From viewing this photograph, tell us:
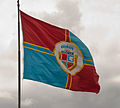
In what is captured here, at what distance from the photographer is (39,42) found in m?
24.2

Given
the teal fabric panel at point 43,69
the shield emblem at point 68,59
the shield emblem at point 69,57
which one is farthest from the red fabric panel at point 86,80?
the teal fabric panel at point 43,69

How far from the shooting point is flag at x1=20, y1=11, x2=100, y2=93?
2336 cm

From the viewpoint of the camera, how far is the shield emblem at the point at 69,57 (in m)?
25.5

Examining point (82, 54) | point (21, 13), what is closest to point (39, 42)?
point (21, 13)

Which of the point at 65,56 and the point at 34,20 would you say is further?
the point at 65,56

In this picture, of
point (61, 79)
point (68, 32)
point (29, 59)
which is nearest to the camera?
point (29, 59)

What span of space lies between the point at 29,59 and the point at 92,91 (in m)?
6.54

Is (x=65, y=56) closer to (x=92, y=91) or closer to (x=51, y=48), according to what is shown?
(x=51, y=48)

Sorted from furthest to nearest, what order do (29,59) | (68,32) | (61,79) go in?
(68,32) → (61,79) → (29,59)

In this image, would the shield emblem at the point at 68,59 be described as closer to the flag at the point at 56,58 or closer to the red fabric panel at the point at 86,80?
the flag at the point at 56,58

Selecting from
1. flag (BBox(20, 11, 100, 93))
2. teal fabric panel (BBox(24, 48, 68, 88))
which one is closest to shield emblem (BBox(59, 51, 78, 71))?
flag (BBox(20, 11, 100, 93))

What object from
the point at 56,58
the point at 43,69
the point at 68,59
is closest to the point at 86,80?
the point at 68,59

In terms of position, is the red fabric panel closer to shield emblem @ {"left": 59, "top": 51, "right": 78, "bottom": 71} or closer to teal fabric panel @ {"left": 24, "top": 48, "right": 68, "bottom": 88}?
shield emblem @ {"left": 59, "top": 51, "right": 78, "bottom": 71}

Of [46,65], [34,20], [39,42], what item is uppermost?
[34,20]
